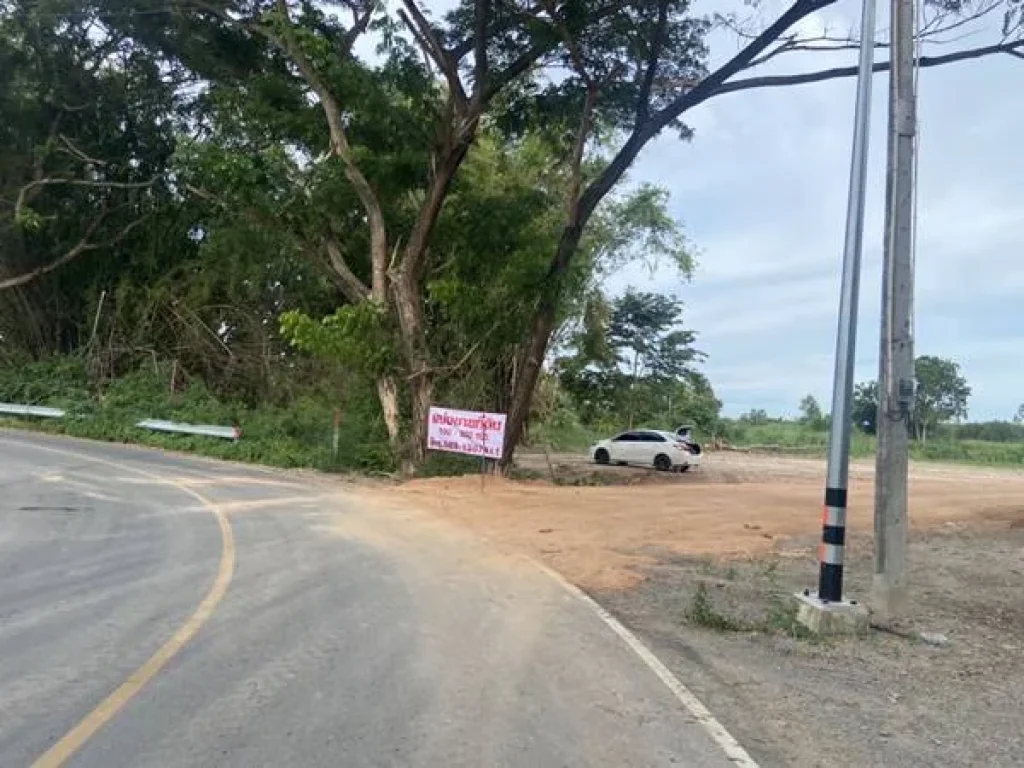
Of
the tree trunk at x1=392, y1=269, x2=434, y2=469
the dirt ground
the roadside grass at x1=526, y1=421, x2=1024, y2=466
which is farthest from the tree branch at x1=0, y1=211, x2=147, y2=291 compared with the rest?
the dirt ground

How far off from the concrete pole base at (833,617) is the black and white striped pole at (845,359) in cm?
3

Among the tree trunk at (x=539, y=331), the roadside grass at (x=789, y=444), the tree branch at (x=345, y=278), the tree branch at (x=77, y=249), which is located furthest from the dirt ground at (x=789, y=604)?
the roadside grass at (x=789, y=444)

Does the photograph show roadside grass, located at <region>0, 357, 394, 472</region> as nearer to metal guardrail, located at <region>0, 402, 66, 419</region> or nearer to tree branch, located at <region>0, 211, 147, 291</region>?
metal guardrail, located at <region>0, 402, 66, 419</region>

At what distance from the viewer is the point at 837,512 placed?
31.1 feet

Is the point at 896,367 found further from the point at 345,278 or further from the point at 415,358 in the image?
the point at 345,278

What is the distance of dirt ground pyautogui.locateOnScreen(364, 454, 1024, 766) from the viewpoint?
6.24 metres

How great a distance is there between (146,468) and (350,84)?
1035 centimetres

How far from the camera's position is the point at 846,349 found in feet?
32.1

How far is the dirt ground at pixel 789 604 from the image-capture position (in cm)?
624

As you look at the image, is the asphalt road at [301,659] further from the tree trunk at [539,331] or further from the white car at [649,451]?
the white car at [649,451]

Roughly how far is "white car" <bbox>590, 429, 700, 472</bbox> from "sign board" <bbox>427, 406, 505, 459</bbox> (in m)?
15.2

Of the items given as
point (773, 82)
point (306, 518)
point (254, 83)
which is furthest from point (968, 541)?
point (254, 83)

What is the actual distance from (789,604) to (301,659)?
5.37m

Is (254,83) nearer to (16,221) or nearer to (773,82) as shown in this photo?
(16,221)
